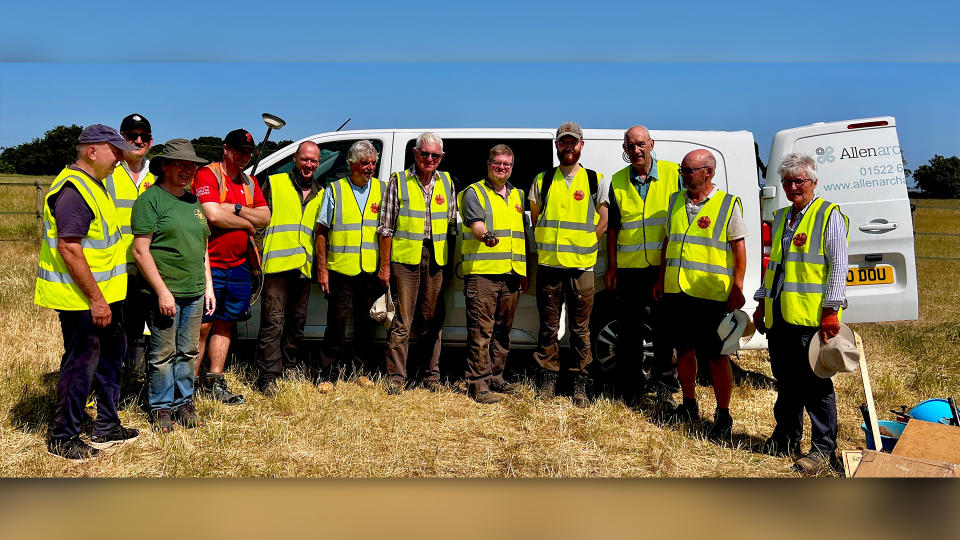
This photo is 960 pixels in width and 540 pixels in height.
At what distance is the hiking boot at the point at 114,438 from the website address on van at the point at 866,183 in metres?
4.88

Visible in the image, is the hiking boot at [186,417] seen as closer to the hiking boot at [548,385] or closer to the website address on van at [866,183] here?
the hiking boot at [548,385]

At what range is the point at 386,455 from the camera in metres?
4.09

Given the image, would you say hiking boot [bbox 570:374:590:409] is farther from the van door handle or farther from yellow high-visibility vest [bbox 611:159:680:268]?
the van door handle

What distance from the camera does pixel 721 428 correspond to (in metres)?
4.45

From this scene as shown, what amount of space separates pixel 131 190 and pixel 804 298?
156 inches

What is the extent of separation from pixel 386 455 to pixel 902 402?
3786mm

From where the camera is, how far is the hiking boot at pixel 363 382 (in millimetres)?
5176

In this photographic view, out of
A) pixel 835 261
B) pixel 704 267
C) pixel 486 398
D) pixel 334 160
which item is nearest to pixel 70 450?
→ pixel 486 398

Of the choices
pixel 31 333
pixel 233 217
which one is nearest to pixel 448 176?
pixel 233 217

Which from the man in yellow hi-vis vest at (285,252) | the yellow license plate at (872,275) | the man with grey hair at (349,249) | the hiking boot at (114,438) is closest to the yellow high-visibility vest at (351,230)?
the man with grey hair at (349,249)

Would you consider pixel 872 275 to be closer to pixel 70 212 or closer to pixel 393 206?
pixel 393 206

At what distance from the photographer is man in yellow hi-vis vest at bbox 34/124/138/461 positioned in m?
3.61

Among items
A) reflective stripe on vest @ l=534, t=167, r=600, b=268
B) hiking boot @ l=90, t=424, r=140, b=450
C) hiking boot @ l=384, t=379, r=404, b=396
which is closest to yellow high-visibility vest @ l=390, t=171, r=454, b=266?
reflective stripe on vest @ l=534, t=167, r=600, b=268

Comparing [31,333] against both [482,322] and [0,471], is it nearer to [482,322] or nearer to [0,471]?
[0,471]
